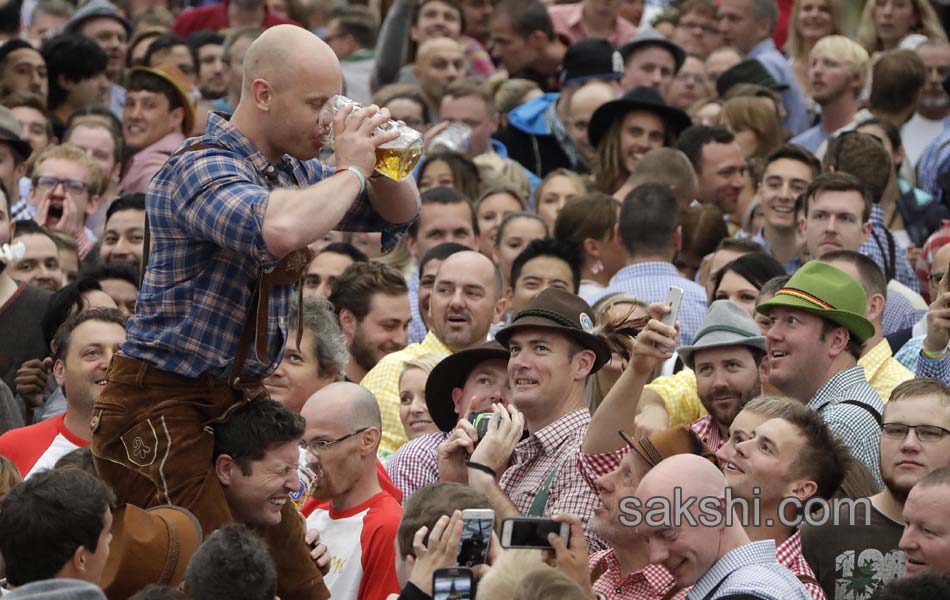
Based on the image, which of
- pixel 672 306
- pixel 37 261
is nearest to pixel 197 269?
pixel 672 306

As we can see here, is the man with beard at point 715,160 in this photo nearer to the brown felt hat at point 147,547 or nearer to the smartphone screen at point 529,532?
the smartphone screen at point 529,532

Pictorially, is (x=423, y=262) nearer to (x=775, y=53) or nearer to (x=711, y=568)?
(x=711, y=568)

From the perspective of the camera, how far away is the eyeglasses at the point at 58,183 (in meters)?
11.6

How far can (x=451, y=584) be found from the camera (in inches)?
211

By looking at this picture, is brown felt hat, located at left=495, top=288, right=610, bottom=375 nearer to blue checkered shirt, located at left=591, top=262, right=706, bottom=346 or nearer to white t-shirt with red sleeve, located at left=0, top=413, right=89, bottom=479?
blue checkered shirt, located at left=591, top=262, right=706, bottom=346

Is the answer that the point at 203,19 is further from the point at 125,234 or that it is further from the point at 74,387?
the point at 74,387

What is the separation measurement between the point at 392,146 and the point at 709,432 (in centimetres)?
279

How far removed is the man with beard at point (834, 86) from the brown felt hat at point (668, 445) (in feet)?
21.7

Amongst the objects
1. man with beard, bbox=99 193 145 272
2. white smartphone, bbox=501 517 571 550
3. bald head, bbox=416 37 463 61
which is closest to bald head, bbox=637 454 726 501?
white smartphone, bbox=501 517 571 550

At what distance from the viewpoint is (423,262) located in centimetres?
1050

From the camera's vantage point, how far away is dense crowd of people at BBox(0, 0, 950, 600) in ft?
18.5

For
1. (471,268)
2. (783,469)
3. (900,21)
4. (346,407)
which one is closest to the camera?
(783,469)

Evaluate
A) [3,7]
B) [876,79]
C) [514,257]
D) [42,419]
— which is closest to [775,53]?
[876,79]

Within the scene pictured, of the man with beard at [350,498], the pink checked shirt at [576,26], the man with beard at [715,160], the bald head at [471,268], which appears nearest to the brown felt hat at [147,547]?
the man with beard at [350,498]
